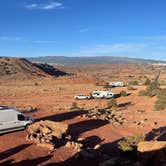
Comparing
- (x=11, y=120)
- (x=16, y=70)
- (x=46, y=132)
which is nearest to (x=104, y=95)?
(x=46, y=132)

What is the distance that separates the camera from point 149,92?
181ft

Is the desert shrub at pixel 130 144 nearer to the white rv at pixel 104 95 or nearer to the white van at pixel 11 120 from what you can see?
the white van at pixel 11 120

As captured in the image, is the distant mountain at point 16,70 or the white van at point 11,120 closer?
the white van at point 11,120

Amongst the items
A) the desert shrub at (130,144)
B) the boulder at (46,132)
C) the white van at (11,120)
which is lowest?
the desert shrub at (130,144)

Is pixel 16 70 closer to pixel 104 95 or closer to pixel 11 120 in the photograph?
pixel 104 95

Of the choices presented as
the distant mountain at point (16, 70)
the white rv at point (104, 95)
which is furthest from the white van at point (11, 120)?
the distant mountain at point (16, 70)

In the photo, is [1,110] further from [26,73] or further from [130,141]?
[26,73]

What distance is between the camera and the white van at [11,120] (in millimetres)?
19266

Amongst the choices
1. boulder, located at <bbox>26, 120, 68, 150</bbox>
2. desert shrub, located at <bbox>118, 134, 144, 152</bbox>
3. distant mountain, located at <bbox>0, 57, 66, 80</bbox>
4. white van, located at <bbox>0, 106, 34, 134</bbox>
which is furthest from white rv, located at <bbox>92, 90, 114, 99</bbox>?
distant mountain, located at <bbox>0, 57, 66, 80</bbox>

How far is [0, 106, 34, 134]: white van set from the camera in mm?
19266

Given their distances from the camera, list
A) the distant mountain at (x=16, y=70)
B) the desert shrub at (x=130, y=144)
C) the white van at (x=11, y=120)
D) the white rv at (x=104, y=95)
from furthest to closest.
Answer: the distant mountain at (x=16, y=70)
the white rv at (x=104, y=95)
the white van at (x=11, y=120)
the desert shrub at (x=130, y=144)

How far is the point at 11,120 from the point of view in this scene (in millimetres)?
19766

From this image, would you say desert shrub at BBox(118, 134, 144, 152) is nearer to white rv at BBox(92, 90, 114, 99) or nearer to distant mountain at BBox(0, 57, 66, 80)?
white rv at BBox(92, 90, 114, 99)

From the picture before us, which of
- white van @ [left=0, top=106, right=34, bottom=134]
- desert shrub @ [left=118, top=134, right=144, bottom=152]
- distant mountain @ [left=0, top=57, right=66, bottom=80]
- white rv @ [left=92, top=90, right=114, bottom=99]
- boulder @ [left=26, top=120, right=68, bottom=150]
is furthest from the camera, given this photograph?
distant mountain @ [left=0, top=57, right=66, bottom=80]
